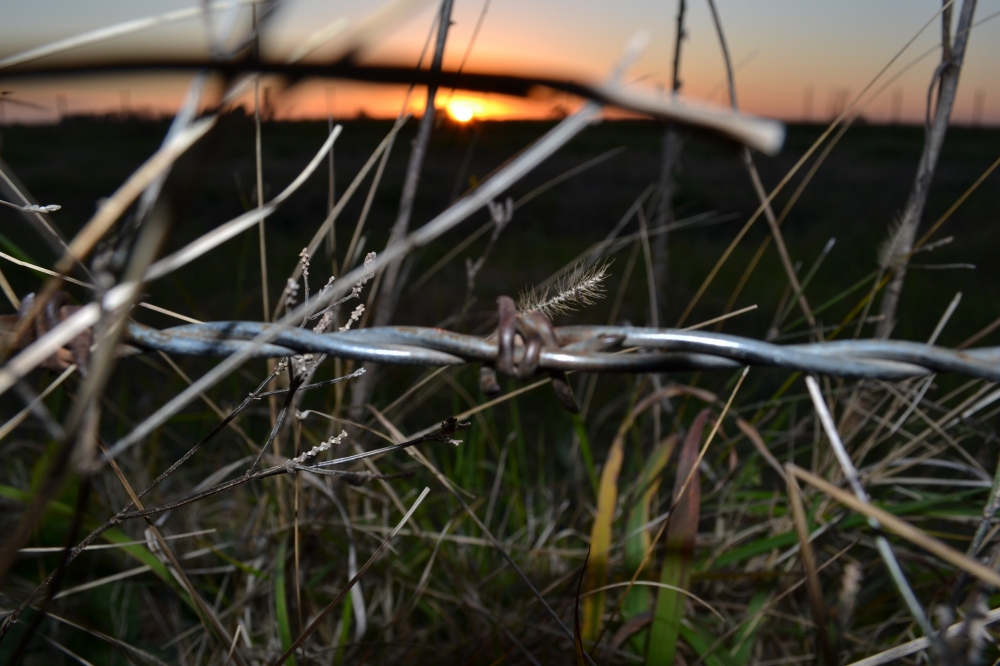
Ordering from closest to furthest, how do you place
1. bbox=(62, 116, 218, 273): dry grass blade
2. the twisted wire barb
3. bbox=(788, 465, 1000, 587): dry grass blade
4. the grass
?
1. bbox=(62, 116, 218, 273): dry grass blade
2. bbox=(788, 465, 1000, 587): dry grass blade
3. the twisted wire barb
4. the grass

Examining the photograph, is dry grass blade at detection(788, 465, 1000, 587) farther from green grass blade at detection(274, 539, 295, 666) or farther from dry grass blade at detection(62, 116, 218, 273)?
green grass blade at detection(274, 539, 295, 666)

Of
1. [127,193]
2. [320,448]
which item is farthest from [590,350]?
[127,193]

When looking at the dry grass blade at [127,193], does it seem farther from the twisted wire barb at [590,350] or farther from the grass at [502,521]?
the twisted wire barb at [590,350]

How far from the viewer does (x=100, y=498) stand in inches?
55.3

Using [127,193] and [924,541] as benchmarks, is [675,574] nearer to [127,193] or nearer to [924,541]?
[924,541]

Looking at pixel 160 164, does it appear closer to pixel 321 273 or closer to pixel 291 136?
pixel 321 273

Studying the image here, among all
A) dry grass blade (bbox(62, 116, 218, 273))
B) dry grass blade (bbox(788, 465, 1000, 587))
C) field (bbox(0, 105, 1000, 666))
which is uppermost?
dry grass blade (bbox(62, 116, 218, 273))

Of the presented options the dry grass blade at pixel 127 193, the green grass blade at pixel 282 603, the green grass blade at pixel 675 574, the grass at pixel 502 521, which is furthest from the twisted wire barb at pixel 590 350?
the green grass blade at pixel 282 603

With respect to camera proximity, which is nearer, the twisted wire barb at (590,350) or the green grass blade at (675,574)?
the twisted wire barb at (590,350)

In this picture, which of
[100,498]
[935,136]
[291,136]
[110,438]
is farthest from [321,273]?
[291,136]

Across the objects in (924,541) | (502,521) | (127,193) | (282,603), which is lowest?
(502,521)

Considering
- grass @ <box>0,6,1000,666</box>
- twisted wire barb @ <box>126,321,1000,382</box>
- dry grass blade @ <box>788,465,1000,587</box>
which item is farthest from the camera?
grass @ <box>0,6,1000,666</box>

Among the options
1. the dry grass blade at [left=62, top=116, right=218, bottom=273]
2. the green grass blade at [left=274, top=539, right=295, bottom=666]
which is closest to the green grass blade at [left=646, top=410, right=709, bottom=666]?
the green grass blade at [left=274, top=539, right=295, bottom=666]

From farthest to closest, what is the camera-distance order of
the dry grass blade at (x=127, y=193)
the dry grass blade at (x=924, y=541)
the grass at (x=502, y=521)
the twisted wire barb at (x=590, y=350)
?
the grass at (x=502, y=521) → the twisted wire barb at (x=590, y=350) → the dry grass blade at (x=924, y=541) → the dry grass blade at (x=127, y=193)
